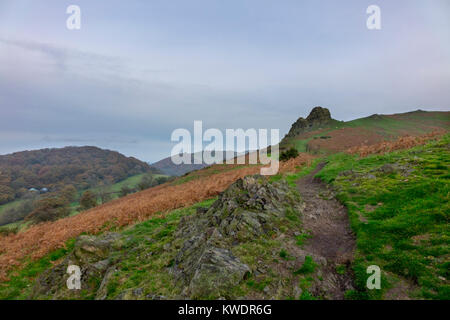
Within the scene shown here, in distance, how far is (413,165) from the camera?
13.9 metres

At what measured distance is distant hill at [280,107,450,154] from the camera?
176 feet

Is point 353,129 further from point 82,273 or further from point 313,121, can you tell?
point 82,273

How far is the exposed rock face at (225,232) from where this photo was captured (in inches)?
223

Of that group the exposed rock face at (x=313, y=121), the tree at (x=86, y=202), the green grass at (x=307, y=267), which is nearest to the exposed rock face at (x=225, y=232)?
the green grass at (x=307, y=267)

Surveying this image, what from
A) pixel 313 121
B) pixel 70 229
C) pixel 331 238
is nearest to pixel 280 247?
pixel 331 238

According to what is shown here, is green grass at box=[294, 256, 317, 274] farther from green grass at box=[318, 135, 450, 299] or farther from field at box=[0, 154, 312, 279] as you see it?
A: field at box=[0, 154, 312, 279]

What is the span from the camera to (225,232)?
27.1 ft

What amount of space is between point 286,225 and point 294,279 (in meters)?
3.52

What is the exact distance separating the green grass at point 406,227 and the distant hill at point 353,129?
34738 mm

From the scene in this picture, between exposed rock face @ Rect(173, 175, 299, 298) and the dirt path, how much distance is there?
1499 mm

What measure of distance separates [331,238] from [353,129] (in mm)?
73402

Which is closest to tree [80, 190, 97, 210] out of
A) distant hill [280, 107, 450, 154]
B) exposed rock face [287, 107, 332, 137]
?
distant hill [280, 107, 450, 154]
